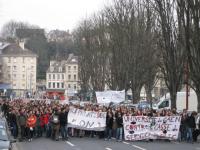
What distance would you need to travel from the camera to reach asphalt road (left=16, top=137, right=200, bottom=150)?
27.2 metres

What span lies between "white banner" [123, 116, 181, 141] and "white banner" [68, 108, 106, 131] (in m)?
1.71

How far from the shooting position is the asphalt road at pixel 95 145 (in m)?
27.2

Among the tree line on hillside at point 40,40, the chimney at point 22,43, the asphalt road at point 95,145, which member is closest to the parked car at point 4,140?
the asphalt road at point 95,145

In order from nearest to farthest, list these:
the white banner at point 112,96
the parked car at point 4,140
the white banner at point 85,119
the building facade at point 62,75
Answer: the parked car at point 4,140, the white banner at point 85,119, the white banner at point 112,96, the building facade at point 62,75

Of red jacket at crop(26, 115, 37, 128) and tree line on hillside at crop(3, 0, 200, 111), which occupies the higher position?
tree line on hillside at crop(3, 0, 200, 111)

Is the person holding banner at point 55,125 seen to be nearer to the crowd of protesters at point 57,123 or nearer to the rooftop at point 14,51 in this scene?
the crowd of protesters at point 57,123

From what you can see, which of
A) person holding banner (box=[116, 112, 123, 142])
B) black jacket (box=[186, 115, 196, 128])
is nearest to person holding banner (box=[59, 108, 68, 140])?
person holding banner (box=[116, 112, 123, 142])

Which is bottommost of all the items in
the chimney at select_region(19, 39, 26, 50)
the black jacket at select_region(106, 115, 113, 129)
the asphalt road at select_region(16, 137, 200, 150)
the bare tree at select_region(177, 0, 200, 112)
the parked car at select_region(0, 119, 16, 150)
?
the asphalt road at select_region(16, 137, 200, 150)

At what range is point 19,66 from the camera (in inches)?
7092

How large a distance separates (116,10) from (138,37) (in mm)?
4991

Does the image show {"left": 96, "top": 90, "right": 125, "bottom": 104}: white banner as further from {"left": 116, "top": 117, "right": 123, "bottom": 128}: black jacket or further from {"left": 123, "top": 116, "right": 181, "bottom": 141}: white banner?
{"left": 123, "top": 116, "right": 181, "bottom": 141}: white banner

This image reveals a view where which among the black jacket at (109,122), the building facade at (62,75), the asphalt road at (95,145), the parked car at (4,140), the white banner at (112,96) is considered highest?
the building facade at (62,75)

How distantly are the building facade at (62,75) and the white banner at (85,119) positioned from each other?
140 meters

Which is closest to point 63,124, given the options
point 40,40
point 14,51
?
point 14,51
